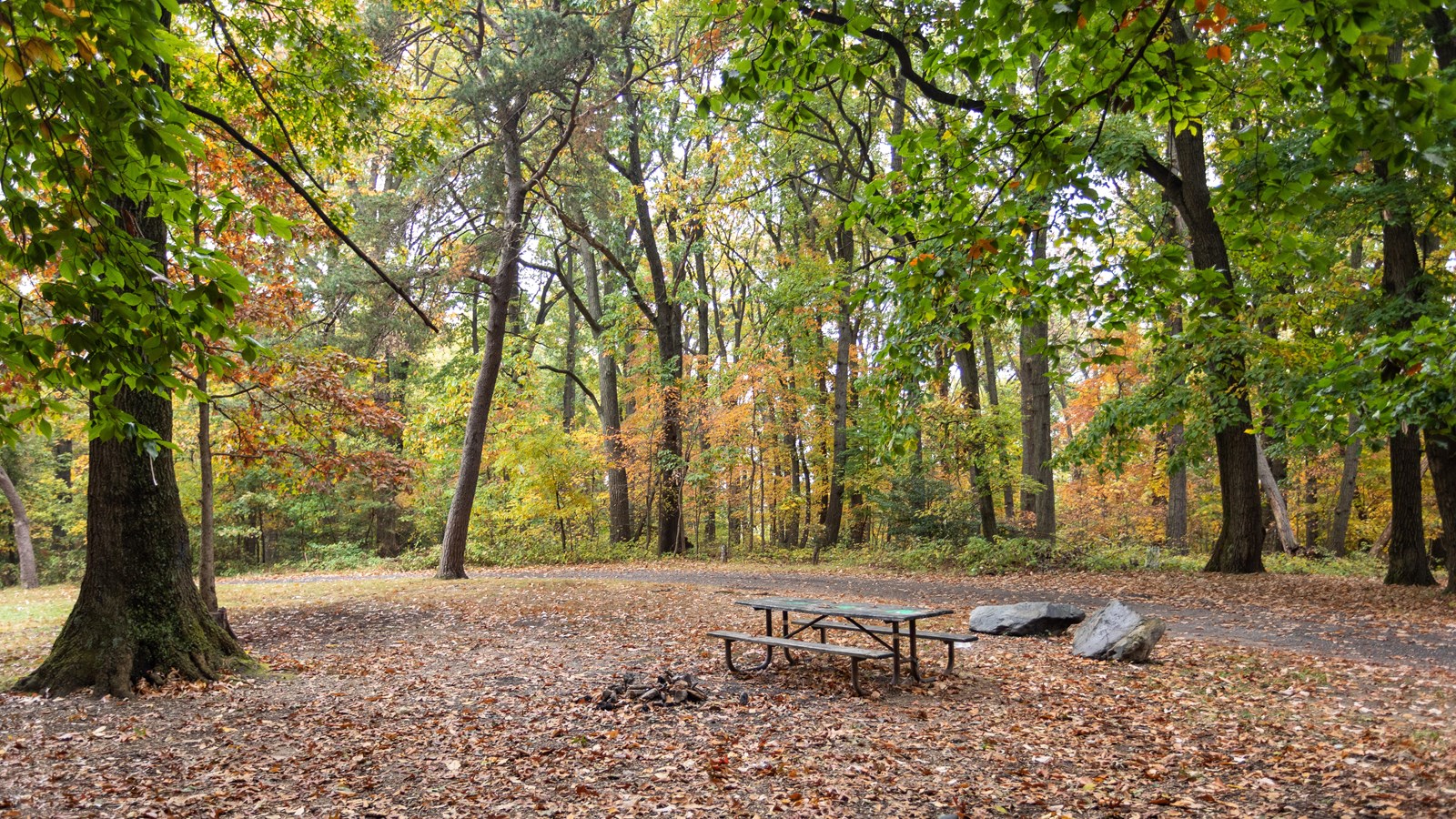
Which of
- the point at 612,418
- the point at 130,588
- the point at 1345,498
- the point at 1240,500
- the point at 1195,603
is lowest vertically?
the point at 1195,603

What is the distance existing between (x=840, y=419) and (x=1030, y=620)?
12198 mm

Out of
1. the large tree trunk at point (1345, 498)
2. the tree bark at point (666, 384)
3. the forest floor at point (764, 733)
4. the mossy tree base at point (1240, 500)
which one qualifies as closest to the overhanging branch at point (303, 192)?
the forest floor at point (764, 733)

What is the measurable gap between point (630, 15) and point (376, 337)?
29.8 feet

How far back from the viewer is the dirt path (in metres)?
7.72

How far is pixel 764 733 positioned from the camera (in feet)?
18.0

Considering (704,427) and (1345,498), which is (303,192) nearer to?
(704,427)

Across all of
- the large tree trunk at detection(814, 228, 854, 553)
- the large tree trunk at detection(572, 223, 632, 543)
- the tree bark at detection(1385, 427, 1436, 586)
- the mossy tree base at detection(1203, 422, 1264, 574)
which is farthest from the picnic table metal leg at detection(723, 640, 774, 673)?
the large tree trunk at detection(572, 223, 632, 543)

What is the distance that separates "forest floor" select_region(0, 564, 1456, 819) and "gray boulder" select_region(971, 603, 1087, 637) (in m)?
0.38

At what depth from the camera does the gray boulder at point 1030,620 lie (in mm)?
8789

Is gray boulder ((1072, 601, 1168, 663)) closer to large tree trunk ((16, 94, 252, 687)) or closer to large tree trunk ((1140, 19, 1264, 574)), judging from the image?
large tree trunk ((1140, 19, 1264, 574))

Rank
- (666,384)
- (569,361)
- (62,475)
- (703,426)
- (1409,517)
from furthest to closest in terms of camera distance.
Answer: (569,361) → (62,475) → (666,384) → (703,426) → (1409,517)

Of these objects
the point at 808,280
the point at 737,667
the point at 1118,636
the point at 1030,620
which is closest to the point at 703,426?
the point at 808,280

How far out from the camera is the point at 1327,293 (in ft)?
40.3

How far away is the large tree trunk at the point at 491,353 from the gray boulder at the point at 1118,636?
11202 mm
